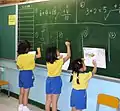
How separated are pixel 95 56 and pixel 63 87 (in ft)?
3.53

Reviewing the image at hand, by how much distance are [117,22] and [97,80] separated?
914 millimetres

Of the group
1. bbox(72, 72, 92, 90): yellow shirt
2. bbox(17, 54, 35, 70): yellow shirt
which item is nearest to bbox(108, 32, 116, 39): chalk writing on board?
bbox(72, 72, 92, 90): yellow shirt

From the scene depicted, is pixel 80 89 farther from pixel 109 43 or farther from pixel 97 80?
pixel 109 43

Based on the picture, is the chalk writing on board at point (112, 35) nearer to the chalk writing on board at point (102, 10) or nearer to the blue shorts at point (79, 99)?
the chalk writing on board at point (102, 10)

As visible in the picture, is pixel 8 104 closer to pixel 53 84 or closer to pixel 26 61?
pixel 26 61

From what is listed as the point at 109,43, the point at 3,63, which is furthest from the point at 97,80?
the point at 3,63

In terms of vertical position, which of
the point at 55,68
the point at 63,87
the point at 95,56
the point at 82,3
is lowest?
the point at 63,87

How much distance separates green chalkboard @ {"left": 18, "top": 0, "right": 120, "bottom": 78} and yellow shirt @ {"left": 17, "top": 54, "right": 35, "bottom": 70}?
29 centimetres

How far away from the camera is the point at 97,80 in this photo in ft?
12.5

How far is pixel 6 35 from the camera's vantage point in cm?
561

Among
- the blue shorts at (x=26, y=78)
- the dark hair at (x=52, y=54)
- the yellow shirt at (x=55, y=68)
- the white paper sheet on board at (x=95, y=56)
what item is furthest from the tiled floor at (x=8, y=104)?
the white paper sheet on board at (x=95, y=56)

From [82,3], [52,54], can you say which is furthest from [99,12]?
[52,54]

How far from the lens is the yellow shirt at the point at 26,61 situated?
436 centimetres

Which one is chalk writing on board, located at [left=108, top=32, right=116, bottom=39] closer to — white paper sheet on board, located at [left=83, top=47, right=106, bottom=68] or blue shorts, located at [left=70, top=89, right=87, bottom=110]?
white paper sheet on board, located at [left=83, top=47, right=106, bottom=68]
